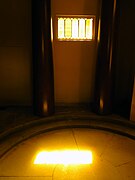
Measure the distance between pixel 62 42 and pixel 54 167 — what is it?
9.69 ft

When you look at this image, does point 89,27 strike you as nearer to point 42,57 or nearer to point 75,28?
point 75,28

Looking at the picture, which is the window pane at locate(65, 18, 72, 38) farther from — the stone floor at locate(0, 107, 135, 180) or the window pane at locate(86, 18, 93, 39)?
the stone floor at locate(0, 107, 135, 180)

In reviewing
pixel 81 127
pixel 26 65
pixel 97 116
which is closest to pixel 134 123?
pixel 97 116

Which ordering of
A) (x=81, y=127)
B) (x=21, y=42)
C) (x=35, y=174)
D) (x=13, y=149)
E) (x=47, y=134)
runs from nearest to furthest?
1. (x=35, y=174)
2. (x=13, y=149)
3. (x=47, y=134)
4. (x=81, y=127)
5. (x=21, y=42)

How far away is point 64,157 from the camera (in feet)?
10.9

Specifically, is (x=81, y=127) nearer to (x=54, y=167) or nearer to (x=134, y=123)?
(x=134, y=123)

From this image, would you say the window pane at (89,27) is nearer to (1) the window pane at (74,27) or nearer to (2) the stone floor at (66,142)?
(1) the window pane at (74,27)

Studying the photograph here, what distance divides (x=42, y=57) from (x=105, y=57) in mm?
1394

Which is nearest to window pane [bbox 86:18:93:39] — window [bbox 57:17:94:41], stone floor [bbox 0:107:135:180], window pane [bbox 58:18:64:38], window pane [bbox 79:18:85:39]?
window [bbox 57:17:94:41]

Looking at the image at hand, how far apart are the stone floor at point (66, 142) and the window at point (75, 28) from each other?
1819 mm

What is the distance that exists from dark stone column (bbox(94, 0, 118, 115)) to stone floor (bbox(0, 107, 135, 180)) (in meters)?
0.35

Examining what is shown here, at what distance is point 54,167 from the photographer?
10.0ft

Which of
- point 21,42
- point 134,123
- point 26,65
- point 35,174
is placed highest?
point 21,42

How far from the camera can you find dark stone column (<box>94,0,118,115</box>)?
400cm
